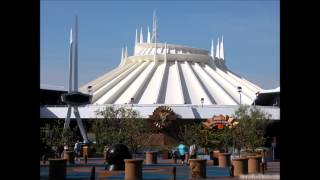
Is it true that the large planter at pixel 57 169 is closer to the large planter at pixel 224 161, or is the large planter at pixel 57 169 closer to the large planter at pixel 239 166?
the large planter at pixel 239 166

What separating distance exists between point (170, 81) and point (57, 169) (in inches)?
2312

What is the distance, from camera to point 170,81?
78.9 metres

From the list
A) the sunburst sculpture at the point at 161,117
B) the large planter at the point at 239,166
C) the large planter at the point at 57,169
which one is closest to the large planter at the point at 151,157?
the large planter at the point at 239,166

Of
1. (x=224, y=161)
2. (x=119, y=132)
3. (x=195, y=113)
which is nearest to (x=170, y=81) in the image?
(x=195, y=113)

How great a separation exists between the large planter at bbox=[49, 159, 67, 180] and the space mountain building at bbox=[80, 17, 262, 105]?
44.4 m

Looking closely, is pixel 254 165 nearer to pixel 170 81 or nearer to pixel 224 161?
pixel 224 161

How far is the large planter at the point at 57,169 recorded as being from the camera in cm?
2038

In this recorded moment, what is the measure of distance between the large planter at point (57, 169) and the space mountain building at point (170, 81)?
44.4 m
